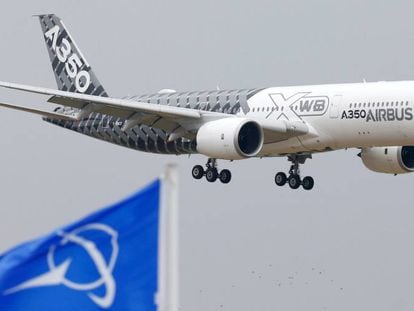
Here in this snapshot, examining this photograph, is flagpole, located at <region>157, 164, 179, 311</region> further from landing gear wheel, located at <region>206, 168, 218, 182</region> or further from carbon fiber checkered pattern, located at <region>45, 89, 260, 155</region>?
carbon fiber checkered pattern, located at <region>45, 89, 260, 155</region>

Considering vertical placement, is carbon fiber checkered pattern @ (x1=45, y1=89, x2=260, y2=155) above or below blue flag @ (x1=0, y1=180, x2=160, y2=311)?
above

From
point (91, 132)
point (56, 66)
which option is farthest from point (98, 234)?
point (56, 66)

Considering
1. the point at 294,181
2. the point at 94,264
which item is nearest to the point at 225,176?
the point at 294,181

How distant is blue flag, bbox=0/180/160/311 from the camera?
10.3 meters

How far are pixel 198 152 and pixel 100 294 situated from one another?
144 feet

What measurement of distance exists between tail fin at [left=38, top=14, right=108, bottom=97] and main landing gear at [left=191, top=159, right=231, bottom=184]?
8.94 m

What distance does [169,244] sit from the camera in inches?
400

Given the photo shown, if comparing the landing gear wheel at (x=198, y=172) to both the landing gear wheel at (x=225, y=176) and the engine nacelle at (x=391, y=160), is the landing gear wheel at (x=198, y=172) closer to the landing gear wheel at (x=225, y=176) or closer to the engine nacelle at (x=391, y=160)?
the landing gear wheel at (x=225, y=176)

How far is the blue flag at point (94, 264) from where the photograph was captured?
10305 millimetres

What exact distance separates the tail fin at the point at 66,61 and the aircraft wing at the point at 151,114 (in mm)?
6687

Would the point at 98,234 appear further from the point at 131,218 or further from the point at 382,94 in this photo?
the point at 382,94

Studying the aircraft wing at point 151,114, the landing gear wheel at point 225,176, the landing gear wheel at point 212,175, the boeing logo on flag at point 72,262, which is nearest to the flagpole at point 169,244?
the boeing logo on flag at point 72,262

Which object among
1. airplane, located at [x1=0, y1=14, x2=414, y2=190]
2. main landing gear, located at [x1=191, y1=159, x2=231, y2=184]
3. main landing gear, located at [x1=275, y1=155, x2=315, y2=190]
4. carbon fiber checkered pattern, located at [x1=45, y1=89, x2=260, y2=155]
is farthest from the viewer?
carbon fiber checkered pattern, located at [x1=45, y1=89, x2=260, y2=155]

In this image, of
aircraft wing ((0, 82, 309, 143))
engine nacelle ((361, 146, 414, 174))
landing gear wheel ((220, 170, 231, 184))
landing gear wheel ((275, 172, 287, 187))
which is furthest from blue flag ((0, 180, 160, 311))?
engine nacelle ((361, 146, 414, 174))
